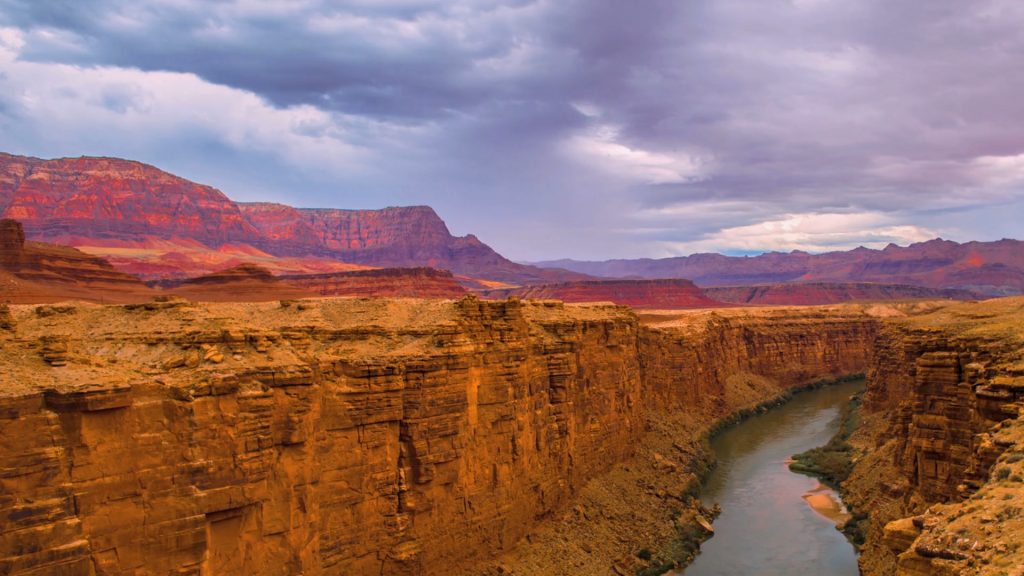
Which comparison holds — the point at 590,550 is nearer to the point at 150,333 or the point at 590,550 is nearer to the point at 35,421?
the point at 150,333

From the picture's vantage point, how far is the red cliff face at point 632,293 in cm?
14400

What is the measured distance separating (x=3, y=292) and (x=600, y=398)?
3875cm


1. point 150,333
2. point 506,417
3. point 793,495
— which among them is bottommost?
point 793,495

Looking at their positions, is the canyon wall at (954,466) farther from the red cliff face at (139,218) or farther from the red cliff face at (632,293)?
the red cliff face at (632,293)

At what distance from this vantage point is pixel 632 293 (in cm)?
15000

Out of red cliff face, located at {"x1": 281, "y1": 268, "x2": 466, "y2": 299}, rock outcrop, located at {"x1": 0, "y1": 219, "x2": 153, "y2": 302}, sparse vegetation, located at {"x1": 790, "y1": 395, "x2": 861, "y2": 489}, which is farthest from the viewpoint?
red cliff face, located at {"x1": 281, "y1": 268, "x2": 466, "y2": 299}

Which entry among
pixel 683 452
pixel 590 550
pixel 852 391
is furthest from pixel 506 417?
pixel 852 391

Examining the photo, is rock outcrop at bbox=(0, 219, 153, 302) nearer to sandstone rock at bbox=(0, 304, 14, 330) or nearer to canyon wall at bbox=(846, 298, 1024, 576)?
sandstone rock at bbox=(0, 304, 14, 330)

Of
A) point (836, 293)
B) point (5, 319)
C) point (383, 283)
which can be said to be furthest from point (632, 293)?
point (5, 319)

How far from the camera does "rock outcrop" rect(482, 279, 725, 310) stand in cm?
14400

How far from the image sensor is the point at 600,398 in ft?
125

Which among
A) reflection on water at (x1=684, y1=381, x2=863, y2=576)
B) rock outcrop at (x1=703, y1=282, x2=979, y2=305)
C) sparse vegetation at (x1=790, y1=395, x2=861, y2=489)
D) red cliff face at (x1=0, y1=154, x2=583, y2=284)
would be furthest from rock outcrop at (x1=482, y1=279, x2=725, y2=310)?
sparse vegetation at (x1=790, y1=395, x2=861, y2=489)

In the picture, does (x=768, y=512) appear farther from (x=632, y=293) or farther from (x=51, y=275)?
(x=632, y=293)

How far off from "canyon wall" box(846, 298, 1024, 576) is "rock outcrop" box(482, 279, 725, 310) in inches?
4067
